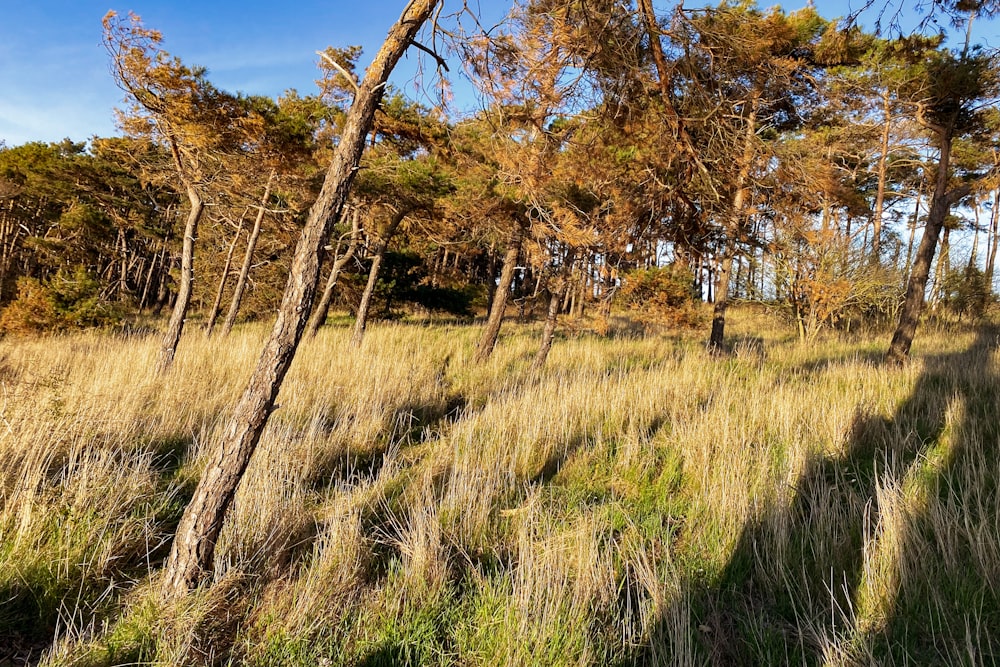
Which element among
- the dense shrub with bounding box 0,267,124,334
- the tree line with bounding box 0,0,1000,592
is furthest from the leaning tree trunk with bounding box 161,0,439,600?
the dense shrub with bounding box 0,267,124,334

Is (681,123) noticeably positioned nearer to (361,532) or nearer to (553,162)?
(553,162)

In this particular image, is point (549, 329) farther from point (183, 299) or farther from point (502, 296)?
point (183, 299)

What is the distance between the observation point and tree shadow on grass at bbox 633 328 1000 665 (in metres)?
1.79

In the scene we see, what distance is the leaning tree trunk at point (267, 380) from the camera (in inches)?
83.4

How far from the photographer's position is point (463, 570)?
234 cm

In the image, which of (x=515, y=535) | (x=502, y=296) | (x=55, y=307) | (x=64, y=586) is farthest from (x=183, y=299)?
(x=55, y=307)

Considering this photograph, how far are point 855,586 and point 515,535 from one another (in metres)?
1.63

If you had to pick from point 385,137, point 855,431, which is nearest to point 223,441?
point 855,431

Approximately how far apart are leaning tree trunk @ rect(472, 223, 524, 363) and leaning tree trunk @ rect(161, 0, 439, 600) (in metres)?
6.38

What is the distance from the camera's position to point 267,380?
2250mm

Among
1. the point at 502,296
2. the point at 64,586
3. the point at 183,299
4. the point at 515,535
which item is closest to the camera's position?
the point at 64,586

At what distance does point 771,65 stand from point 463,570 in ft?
13.7

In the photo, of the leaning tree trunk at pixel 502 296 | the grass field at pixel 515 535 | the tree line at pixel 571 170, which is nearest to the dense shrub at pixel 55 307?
the tree line at pixel 571 170

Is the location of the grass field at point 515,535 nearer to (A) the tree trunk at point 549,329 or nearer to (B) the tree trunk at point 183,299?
(B) the tree trunk at point 183,299
